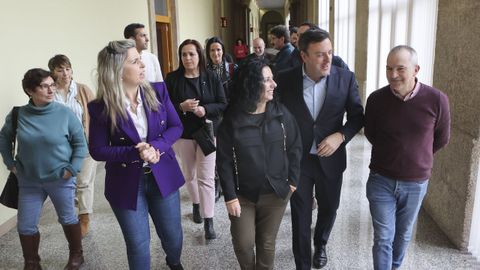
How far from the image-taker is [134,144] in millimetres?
2066

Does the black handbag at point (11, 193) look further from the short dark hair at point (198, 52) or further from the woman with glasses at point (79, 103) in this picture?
the short dark hair at point (198, 52)

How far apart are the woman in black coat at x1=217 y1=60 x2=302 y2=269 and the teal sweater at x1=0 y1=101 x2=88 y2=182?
123 cm

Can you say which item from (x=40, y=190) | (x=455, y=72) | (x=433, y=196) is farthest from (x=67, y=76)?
(x=433, y=196)

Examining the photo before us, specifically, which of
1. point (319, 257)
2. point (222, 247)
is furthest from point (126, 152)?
point (319, 257)

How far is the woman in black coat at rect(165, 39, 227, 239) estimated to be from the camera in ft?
10.1

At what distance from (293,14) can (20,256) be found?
23284mm

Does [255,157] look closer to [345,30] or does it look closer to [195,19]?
[345,30]

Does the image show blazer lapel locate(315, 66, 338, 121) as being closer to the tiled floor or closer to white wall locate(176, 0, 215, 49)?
the tiled floor

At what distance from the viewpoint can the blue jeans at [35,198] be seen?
8.55 ft

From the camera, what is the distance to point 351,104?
2.41 m

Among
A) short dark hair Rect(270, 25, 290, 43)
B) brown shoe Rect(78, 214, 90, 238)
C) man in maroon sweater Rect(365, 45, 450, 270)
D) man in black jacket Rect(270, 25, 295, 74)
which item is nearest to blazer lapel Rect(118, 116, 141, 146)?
man in maroon sweater Rect(365, 45, 450, 270)

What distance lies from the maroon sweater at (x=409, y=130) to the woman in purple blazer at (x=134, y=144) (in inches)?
46.5

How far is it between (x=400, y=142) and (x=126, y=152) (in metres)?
1.49

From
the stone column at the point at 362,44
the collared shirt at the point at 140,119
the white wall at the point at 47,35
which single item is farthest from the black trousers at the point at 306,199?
the stone column at the point at 362,44
